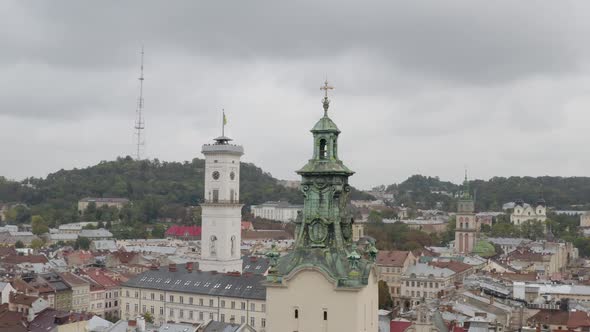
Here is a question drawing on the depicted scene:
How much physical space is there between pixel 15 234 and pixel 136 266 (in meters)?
51.6

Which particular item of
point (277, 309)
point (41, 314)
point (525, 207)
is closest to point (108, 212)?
point (525, 207)

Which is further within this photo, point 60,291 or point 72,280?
point 72,280

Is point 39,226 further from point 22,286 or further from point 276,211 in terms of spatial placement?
point 22,286

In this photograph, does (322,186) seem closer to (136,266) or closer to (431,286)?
(431,286)

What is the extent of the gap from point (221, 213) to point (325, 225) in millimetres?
51430

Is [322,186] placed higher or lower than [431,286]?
higher

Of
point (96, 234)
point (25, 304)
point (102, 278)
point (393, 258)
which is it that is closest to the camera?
point (25, 304)

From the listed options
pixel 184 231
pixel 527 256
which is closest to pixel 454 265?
pixel 527 256

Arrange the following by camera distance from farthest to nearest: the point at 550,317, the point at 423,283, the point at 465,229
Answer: the point at 465,229 < the point at 423,283 < the point at 550,317

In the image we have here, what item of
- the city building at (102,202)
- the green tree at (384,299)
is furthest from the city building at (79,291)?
the city building at (102,202)

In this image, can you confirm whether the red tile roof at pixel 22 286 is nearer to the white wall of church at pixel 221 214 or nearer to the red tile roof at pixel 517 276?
the white wall of church at pixel 221 214

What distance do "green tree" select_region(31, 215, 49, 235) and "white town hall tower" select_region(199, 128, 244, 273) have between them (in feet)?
260

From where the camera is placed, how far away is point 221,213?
2714 inches

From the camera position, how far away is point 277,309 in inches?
706
